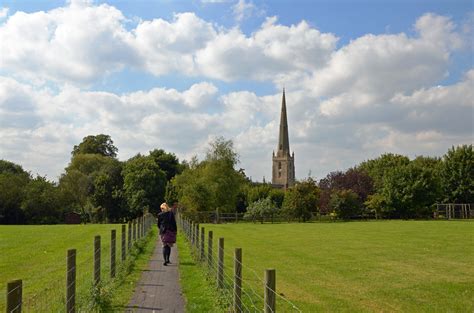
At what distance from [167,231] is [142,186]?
61.9 metres

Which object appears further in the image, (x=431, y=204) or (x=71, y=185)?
(x=71, y=185)

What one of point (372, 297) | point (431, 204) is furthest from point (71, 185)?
point (372, 297)

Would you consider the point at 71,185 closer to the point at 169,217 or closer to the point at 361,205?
the point at 361,205

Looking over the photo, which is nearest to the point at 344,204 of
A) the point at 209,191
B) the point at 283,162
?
the point at 209,191

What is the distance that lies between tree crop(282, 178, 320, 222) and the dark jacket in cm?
5164

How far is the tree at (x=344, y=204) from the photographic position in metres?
73.6

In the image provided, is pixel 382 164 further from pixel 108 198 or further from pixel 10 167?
pixel 10 167

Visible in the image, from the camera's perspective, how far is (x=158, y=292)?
12.0 m

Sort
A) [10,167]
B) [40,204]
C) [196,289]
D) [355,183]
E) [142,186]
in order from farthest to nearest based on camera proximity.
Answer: [10,167]
[355,183]
[142,186]
[40,204]
[196,289]

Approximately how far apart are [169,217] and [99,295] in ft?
26.3

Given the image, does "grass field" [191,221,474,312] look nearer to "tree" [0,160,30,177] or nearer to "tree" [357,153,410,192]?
"tree" [357,153,410,192]

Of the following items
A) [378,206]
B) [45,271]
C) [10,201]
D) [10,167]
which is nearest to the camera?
[45,271]

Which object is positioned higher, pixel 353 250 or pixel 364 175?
pixel 364 175

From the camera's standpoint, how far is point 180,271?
51.8ft
